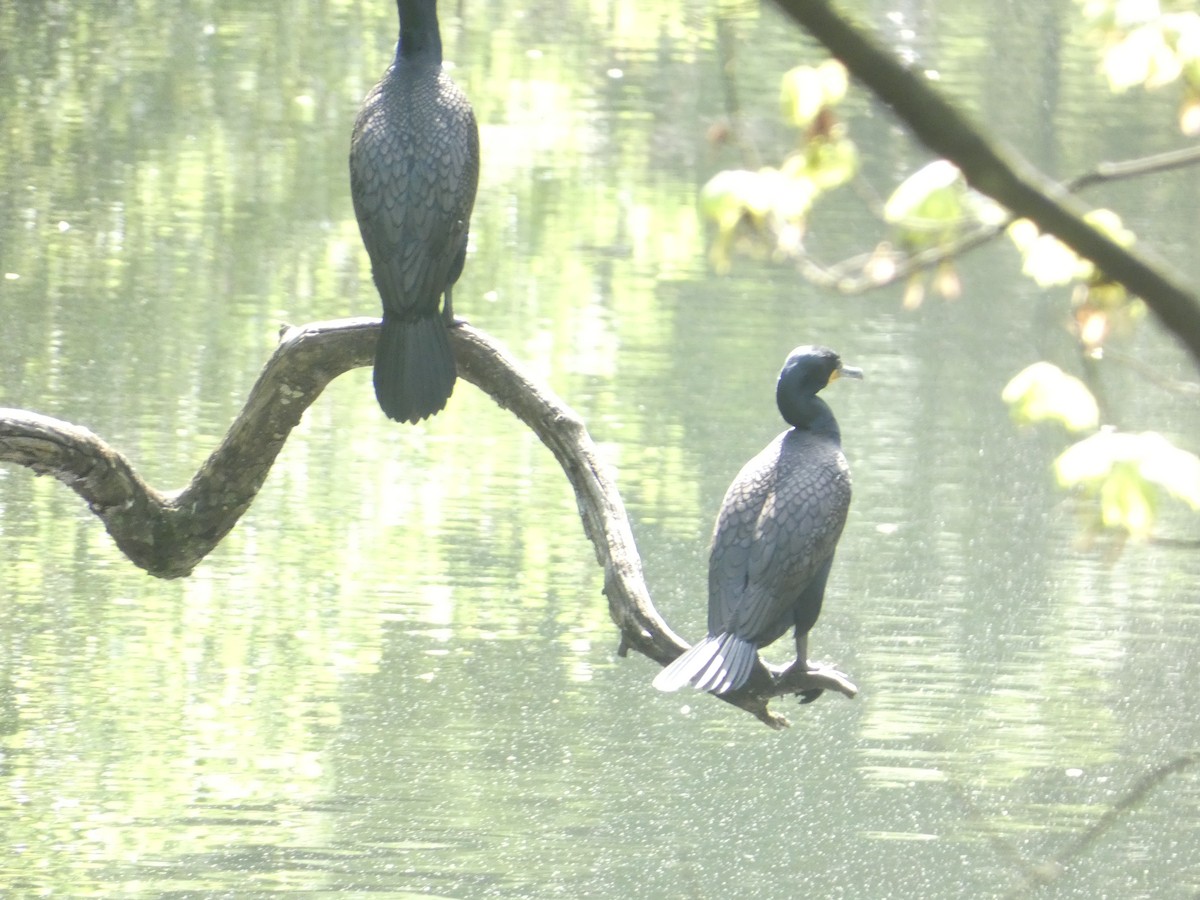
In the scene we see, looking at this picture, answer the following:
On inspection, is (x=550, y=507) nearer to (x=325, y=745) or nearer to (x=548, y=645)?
(x=548, y=645)

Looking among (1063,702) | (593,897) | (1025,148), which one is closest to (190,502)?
(593,897)

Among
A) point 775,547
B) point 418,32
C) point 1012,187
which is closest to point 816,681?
point 775,547


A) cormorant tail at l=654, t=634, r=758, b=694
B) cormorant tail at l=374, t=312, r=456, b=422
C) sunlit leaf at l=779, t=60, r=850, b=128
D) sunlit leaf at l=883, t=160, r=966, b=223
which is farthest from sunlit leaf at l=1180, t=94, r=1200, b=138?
cormorant tail at l=374, t=312, r=456, b=422

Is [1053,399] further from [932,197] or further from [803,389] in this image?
[803,389]

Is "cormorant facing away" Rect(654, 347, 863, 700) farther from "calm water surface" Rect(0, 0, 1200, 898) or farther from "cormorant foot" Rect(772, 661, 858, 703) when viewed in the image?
"calm water surface" Rect(0, 0, 1200, 898)

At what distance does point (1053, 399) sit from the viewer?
86.0 inches

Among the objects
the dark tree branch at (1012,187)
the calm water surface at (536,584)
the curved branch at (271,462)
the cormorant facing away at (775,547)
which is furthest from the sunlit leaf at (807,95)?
the dark tree branch at (1012,187)

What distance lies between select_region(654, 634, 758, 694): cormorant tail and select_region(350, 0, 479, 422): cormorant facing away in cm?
64

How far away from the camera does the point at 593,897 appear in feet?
17.0

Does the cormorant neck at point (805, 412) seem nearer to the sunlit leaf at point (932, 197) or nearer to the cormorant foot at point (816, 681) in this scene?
the cormorant foot at point (816, 681)

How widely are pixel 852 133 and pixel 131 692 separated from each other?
9289 mm

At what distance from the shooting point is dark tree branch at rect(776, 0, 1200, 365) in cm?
92

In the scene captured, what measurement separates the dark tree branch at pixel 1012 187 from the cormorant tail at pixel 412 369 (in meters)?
2.44

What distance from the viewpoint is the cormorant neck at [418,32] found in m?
3.89
